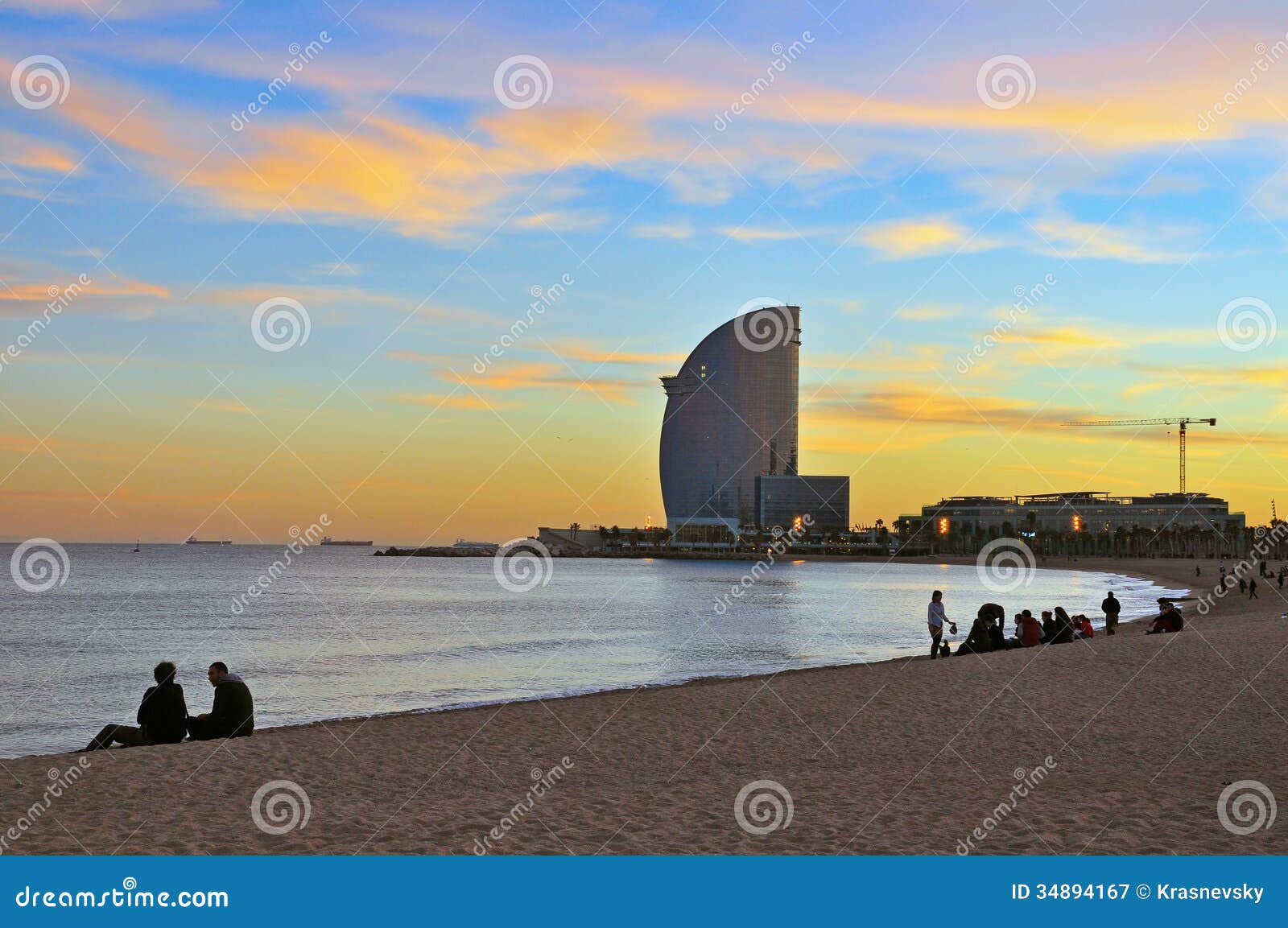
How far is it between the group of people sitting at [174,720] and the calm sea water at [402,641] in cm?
455

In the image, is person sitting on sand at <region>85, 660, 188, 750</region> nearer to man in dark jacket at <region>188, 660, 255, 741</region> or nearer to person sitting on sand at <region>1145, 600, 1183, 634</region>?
man in dark jacket at <region>188, 660, 255, 741</region>

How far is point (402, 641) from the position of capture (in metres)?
33.0

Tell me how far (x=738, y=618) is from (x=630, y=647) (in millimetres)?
16519

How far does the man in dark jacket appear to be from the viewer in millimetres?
10961

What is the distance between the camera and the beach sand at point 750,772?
6754 mm

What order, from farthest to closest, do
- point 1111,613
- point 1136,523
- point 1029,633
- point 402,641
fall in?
1. point 1136,523
2. point 402,641
3. point 1111,613
4. point 1029,633

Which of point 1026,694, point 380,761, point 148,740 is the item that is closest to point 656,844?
point 380,761

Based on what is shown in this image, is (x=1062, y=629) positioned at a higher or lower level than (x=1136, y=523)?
lower

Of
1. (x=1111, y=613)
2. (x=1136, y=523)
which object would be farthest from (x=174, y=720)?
(x=1136, y=523)

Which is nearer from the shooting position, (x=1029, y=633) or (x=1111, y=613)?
(x=1029, y=633)

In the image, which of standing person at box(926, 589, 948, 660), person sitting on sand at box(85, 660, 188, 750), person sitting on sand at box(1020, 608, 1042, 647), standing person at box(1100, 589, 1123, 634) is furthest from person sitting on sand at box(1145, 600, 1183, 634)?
person sitting on sand at box(85, 660, 188, 750)

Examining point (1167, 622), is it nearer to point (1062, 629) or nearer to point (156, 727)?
point (1062, 629)

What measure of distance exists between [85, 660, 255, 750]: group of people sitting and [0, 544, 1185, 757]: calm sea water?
4548mm

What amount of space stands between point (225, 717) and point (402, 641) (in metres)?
22.4
